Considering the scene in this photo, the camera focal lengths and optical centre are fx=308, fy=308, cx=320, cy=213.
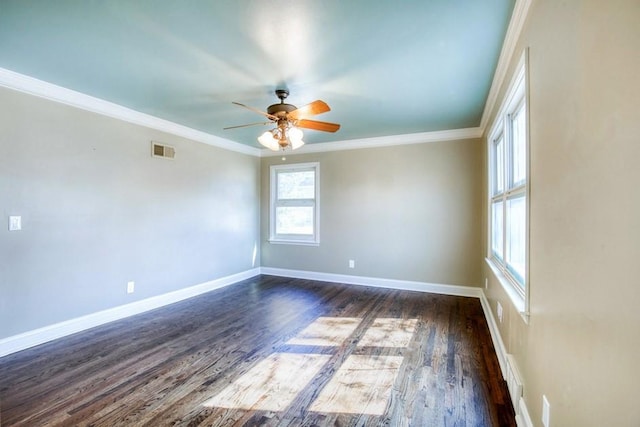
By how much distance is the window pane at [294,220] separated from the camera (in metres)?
5.59

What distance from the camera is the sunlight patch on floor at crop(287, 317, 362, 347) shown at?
2.96 meters

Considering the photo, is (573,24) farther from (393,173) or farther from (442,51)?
(393,173)

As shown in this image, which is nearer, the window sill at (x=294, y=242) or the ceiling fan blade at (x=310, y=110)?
the ceiling fan blade at (x=310, y=110)

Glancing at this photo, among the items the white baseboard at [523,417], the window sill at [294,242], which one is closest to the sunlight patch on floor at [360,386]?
the white baseboard at [523,417]

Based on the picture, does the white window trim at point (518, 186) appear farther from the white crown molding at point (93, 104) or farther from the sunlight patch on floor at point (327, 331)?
the white crown molding at point (93, 104)

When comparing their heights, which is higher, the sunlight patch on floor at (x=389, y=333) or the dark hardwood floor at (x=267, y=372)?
the sunlight patch on floor at (x=389, y=333)

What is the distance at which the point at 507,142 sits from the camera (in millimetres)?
2553

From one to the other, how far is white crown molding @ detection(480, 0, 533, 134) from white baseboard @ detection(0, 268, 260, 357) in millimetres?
4453

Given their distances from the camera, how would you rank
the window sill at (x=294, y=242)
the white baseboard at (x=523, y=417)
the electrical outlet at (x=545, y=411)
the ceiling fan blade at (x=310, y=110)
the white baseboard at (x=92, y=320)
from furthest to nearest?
the window sill at (x=294, y=242) → the white baseboard at (x=92, y=320) → the ceiling fan blade at (x=310, y=110) → the white baseboard at (x=523, y=417) → the electrical outlet at (x=545, y=411)

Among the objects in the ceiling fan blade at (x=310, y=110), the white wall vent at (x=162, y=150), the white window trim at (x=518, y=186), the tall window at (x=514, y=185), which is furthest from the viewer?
the white wall vent at (x=162, y=150)

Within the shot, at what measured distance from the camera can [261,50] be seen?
7.48ft

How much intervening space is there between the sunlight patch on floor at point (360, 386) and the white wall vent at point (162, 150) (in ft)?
11.1

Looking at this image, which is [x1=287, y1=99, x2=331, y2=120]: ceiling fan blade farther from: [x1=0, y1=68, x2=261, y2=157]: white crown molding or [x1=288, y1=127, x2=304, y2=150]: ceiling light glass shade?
[x1=0, y1=68, x2=261, y2=157]: white crown molding

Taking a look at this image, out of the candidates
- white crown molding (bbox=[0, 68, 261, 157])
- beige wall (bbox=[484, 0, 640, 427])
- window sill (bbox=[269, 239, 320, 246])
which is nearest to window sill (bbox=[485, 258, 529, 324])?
beige wall (bbox=[484, 0, 640, 427])
